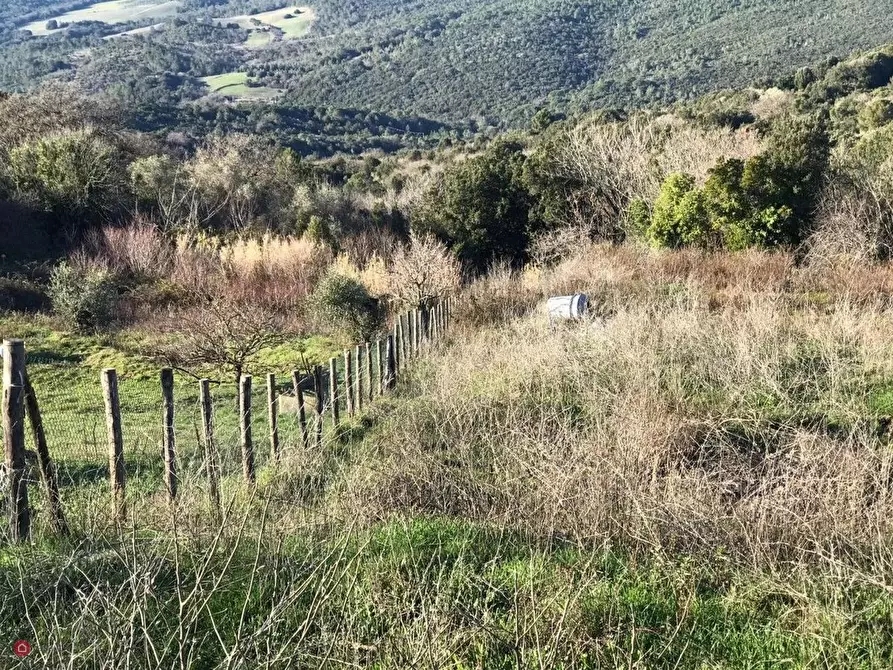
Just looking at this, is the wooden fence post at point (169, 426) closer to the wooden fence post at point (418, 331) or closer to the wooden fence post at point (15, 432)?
the wooden fence post at point (15, 432)

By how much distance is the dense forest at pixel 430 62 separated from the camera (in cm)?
4872

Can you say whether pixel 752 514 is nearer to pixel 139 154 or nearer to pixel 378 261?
pixel 378 261

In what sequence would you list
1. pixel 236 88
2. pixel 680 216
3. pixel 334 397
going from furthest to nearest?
pixel 236 88 → pixel 680 216 → pixel 334 397

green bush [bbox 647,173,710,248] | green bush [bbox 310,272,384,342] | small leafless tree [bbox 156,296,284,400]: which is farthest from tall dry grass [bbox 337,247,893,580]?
small leafless tree [bbox 156,296,284,400]

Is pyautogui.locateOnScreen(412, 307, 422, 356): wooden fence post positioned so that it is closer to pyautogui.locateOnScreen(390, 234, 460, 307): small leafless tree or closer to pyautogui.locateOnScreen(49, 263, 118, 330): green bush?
pyautogui.locateOnScreen(390, 234, 460, 307): small leafless tree

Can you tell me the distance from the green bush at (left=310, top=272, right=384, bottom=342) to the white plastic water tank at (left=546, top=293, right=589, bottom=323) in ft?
13.3

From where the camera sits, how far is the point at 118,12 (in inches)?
4525

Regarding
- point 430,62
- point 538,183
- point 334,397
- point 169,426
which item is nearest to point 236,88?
point 430,62

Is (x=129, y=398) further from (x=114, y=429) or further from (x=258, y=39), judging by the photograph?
(x=258, y=39)

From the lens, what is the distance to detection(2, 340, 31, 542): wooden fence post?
12.5ft

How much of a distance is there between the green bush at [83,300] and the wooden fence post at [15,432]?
11.0 meters

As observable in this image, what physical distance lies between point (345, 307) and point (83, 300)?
5.19 meters

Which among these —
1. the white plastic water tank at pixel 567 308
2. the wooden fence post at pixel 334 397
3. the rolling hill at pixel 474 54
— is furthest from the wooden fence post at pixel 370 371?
the rolling hill at pixel 474 54

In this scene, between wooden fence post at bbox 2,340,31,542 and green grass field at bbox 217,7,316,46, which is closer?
wooden fence post at bbox 2,340,31,542
